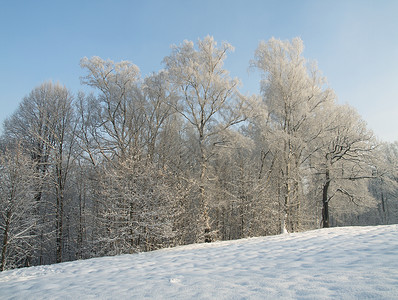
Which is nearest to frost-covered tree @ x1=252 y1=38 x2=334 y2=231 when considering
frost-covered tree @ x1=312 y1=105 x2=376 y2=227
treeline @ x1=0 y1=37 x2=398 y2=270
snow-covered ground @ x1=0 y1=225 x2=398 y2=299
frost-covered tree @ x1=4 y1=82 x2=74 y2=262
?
treeline @ x1=0 y1=37 x2=398 y2=270

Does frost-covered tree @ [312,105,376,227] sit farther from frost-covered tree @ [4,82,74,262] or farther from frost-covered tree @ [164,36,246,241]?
frost-covered tree @ [4,82,74,262]

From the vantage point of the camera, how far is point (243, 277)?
13.5 feet

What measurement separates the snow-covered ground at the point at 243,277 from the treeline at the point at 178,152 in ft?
13.4

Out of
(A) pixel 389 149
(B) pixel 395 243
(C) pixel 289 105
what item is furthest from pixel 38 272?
(A) pixel 389 149

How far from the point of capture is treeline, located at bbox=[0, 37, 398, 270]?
10.6 metres

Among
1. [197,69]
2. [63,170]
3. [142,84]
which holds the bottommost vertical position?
[63,170]

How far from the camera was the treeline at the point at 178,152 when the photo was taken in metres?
10.6

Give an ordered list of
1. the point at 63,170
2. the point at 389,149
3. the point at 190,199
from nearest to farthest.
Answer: the point at 190,199 < the point at 63,170 < the point at 389,149

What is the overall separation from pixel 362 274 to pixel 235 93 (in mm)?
11145

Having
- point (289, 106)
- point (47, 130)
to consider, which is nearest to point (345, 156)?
point (289, 106)

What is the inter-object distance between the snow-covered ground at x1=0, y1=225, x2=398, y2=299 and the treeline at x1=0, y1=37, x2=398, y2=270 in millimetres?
4079

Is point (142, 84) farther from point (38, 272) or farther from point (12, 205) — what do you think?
point (38, 272)

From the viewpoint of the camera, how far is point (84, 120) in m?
17.1

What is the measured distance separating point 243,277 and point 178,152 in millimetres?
13755
